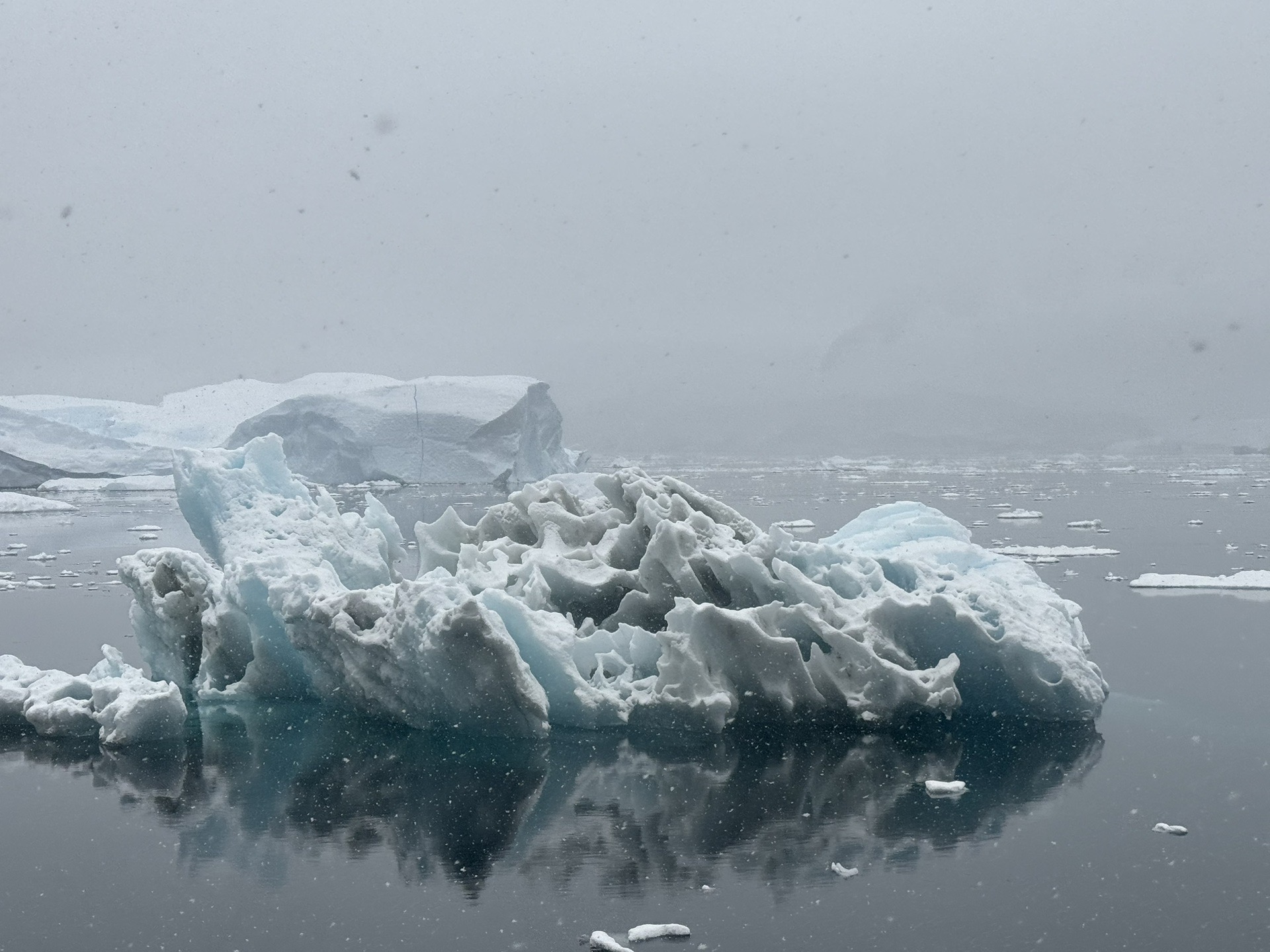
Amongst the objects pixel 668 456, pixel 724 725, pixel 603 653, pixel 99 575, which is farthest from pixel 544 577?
pixel 668 456

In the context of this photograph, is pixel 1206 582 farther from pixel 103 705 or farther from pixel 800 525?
pixel 103 705

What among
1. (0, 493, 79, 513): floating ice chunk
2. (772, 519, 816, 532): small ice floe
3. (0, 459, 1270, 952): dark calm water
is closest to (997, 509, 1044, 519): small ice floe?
(772, 519, 816, 532): small ice floe

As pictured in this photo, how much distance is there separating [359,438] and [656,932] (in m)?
29.8

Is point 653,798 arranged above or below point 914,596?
below

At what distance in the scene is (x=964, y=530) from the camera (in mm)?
8594

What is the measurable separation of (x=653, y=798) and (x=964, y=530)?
184 inches

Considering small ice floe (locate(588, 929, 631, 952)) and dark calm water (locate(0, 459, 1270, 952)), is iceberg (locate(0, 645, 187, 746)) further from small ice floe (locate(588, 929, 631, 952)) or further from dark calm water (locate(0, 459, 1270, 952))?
small ice floe (locate(588, 929, 631, 952))

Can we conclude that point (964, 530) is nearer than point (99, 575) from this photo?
Yes

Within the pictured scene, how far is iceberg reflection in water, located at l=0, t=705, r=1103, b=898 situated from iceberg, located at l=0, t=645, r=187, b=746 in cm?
12

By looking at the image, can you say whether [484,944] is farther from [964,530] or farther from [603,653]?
[964,530]

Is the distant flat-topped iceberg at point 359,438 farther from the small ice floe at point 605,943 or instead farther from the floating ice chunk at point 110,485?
the small ice floe at point 605,943

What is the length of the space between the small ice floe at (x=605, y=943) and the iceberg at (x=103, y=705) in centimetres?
325

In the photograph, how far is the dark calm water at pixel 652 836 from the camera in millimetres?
3484

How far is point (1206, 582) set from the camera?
1146 cm
